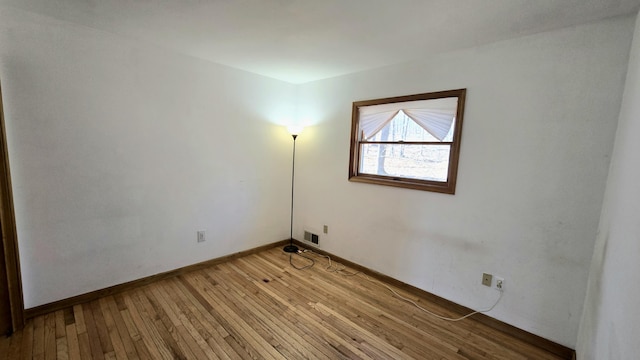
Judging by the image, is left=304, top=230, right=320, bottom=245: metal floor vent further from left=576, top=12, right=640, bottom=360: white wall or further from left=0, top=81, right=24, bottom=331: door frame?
left=0, top=81, right=24, bottom=331: door frame

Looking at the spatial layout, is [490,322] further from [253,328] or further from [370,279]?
[253,328]

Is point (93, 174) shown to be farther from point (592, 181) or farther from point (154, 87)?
point (592, 181)

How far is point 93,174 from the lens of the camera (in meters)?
2.18

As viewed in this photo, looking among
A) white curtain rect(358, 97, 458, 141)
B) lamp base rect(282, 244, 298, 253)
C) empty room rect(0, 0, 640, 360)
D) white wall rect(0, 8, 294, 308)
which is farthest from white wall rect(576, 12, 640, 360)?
white wall rect(0, 8, 294, 308)

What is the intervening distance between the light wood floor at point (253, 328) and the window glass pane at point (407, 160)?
1.24 m

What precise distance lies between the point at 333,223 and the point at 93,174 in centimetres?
248

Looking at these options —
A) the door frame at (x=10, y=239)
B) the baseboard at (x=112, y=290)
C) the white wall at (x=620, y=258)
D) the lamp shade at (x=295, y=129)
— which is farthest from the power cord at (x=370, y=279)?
the door frame at (x=10, y=239)

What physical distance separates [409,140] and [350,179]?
31.8 inches

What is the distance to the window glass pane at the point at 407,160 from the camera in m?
2.43

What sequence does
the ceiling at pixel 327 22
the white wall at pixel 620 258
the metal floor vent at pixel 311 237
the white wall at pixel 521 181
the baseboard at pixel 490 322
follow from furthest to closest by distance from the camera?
the metal floor vent at pixel 311 237
the baseboard at pixel 490 322
the white wall at pixel 521 181
the ceiling at pixel 327 22
the white wall at pixel 620 258

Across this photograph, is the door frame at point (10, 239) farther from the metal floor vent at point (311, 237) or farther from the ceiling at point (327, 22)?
the metal floor vent at point (311, 237)

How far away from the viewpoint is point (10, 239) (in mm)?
1796

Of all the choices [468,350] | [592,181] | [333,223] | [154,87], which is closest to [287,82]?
[154,87]

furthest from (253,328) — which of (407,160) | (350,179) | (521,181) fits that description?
(521,181)
